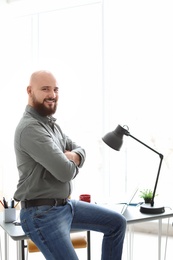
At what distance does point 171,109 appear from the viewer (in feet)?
13.1

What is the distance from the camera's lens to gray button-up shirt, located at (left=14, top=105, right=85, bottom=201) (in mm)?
1999

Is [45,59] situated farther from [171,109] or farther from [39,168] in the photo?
[39,168]

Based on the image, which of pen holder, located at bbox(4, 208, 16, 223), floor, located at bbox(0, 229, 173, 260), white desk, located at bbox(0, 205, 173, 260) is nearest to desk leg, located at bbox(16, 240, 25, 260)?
white desk, located at bbox(0, 205, 173, 260)

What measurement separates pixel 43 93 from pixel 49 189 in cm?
55

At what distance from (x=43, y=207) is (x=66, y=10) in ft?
9.93

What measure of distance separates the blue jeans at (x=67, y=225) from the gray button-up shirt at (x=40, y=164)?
9 centimetres

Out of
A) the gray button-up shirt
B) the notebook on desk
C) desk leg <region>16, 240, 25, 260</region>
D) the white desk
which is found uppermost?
the gray button-up shirt

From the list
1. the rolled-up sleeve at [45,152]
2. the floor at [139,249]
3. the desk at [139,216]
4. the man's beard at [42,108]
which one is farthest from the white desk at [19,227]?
the floor at [139,249]

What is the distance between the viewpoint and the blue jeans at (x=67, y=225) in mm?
1906

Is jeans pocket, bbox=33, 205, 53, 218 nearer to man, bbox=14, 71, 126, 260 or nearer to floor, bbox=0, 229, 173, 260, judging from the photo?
man, bbox=14, 71, 126, 260

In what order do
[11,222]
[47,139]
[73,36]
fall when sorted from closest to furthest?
[47,139]
[11,222]
[73,36]

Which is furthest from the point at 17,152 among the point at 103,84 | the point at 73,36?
the point at 73,36

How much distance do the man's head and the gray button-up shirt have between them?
0.10 meters

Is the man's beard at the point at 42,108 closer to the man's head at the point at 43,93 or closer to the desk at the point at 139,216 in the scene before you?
the man's head at the point at 43,93
